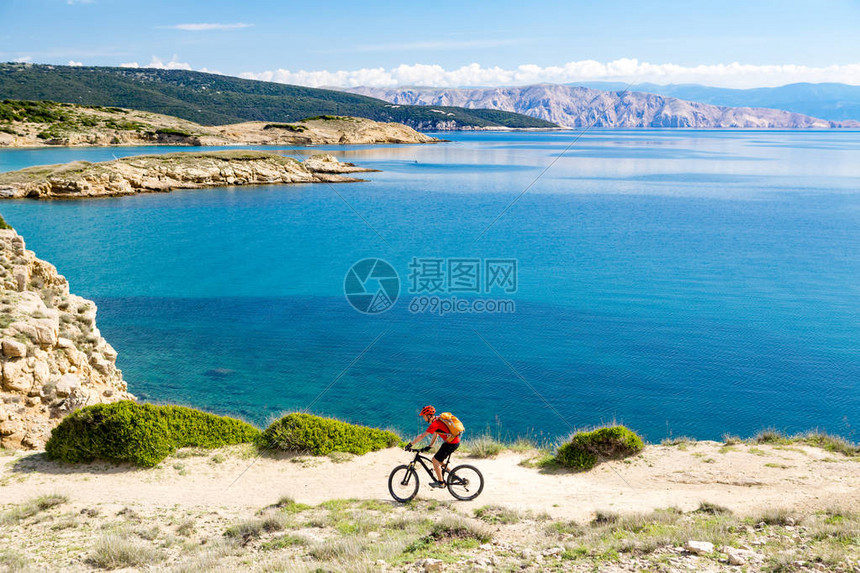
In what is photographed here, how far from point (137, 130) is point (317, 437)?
115 m

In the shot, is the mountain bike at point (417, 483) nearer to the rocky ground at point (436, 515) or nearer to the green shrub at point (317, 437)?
the rocky ground at point (436, 515)

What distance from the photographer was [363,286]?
103 feet

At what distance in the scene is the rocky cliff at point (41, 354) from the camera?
43.1 feet

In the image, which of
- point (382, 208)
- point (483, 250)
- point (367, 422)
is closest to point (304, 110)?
point (382, 208)

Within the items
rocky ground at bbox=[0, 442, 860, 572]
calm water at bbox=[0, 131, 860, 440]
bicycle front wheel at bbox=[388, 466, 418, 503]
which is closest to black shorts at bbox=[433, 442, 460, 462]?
bicycle front wheel at bbox=[388, 466, 418, 503]

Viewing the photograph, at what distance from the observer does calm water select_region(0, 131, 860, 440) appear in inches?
706

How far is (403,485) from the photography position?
1052 centimetres

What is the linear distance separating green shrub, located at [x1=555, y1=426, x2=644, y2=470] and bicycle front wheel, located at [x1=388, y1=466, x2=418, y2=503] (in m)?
3.66

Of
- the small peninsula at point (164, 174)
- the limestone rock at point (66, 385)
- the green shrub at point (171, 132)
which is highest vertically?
the green shrub at point (171, 132)

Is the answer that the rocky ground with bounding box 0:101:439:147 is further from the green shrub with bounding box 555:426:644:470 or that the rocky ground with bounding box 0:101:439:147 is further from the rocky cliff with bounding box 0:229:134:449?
the green shrub with bounding box 555:426:644:470

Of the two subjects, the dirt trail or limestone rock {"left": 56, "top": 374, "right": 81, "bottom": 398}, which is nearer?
the dirt trail

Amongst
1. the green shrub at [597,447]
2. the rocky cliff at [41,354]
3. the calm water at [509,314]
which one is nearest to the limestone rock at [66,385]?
the rocky cliff at [41,354]

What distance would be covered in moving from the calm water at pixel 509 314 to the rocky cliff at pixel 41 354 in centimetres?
259

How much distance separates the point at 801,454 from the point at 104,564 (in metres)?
13.5
